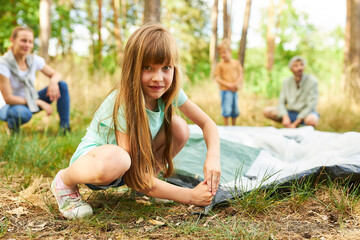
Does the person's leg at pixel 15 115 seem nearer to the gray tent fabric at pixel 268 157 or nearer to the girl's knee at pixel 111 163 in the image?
the gray tent fabric at pixel 268 157

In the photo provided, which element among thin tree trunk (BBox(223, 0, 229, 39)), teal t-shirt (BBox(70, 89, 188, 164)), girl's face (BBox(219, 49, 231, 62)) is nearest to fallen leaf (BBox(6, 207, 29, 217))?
teal t-shirt (BBox(70, 89, 188, 164))

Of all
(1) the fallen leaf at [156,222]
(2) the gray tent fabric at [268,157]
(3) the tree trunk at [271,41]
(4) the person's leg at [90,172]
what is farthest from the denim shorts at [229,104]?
(3) the tree trunk at [271,41]

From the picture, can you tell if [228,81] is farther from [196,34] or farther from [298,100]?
[196,34]

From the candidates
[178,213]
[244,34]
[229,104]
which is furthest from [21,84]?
[244,34]

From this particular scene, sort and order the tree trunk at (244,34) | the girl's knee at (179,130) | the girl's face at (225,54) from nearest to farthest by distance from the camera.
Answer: the girl's knee at (179,130) < the girl's face at (225,54) < the tree trunk at (244,34)

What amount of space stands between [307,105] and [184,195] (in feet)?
9.96

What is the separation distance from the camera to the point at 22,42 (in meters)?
3.10

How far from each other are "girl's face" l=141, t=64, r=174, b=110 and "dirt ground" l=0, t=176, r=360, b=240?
639 mm

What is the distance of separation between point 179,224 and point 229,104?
3.13m

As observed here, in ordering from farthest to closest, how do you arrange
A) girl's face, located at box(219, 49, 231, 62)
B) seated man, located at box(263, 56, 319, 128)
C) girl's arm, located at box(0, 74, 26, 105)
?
1. girl's face, located at box(219, 49, 231, 62)
2. seated man, located at box(263, 56, 319, 128)
3. girl's arm, located at box(0, 74, 26, 105)

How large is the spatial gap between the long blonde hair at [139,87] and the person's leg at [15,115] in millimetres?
1937

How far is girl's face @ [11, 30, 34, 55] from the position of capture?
3070mm

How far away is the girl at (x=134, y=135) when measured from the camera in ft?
4.69

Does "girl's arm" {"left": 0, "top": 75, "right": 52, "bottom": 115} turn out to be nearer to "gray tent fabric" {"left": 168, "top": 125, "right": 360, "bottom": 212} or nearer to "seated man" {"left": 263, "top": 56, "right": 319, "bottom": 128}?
"gray tent fabric" {"left": 168, "top": 125, "right": 360, "bottom": 212}
